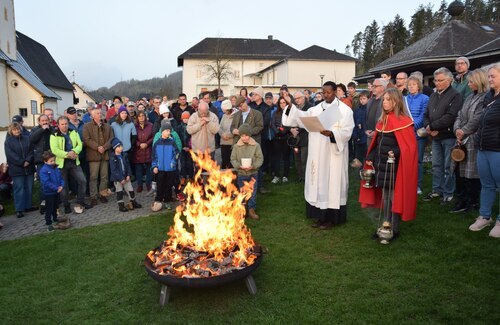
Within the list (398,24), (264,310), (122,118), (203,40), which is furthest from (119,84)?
(264,310)

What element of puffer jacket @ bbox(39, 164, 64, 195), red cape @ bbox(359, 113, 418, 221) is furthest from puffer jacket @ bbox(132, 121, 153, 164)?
red cape @ bbox(359, 113, 418, 221)

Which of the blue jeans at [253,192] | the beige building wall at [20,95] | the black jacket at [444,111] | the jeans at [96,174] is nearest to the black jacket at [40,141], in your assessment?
the jeans at [96,174]

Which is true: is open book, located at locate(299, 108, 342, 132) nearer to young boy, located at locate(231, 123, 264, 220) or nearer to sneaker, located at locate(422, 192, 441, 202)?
young boy, located at locate(231, 123, 264, 220)

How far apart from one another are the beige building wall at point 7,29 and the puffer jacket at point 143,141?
3450 centimetres

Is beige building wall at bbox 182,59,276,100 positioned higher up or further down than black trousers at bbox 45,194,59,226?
higher up

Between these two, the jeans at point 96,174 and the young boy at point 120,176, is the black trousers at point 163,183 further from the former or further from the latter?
the jeans at point 96,174

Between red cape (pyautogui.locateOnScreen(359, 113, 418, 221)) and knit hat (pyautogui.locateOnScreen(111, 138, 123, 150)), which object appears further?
knit hat (pyautogui.locateOnScreen(111, 138, 123, 150))

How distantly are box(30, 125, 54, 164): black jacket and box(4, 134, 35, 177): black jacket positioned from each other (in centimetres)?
28

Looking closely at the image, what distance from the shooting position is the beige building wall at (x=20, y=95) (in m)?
36.3

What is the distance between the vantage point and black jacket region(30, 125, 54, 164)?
28.3 ft

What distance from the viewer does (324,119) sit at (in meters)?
6.27

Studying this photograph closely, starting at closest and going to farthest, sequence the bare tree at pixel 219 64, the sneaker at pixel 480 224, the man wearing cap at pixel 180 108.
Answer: the sneaker at pixel 480 224 < the man wearing cap at pixel 180 108 < the bare tree at pixel 219 64

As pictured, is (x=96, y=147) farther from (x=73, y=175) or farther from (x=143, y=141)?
(x=143, y=141)

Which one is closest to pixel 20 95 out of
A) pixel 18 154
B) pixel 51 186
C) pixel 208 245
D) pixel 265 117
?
pixel 18 154
